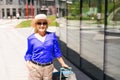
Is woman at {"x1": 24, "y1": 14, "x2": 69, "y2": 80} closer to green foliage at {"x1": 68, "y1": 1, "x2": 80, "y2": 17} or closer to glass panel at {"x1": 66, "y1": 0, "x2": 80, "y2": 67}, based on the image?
glass panel at {"x1": 66, "y1": 0, "x2": 80, "y2": 67}

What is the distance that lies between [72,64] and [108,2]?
14.6ft

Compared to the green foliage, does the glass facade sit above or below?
below

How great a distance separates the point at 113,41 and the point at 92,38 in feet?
7.07

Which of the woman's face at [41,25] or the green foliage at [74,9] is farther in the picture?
the green foliage at [74,9]

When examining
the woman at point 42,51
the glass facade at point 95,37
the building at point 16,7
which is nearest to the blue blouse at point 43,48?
the woman at point 42,51

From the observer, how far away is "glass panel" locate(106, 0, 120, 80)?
24.6ft

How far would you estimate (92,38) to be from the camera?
9945 mm

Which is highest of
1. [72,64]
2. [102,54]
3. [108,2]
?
[108,2]

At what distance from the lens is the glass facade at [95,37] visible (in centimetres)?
777

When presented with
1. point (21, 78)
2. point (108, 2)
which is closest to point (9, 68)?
point (21, 78)

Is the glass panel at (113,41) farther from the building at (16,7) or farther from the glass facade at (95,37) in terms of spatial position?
the building at (16,7)

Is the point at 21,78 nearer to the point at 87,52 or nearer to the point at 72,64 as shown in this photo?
the point at 87,52

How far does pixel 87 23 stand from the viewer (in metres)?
10.7

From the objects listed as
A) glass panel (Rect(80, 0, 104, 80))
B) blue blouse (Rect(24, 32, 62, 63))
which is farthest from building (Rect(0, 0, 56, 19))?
blue blouse (Rect(24, 32, 62, 63))
